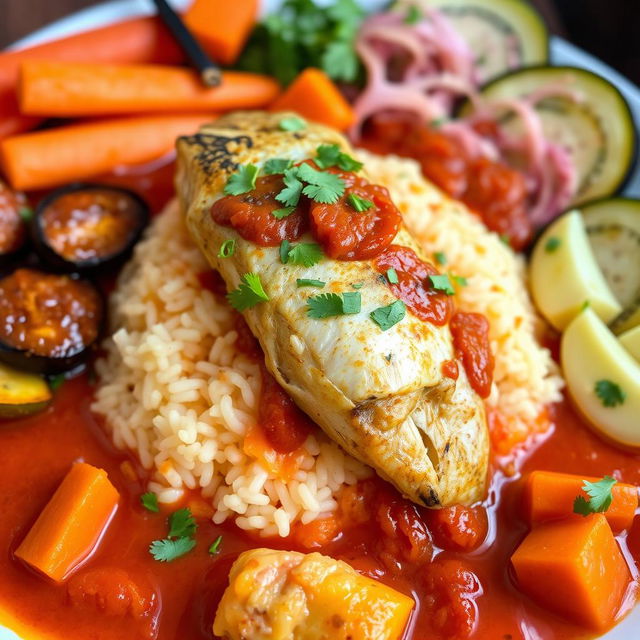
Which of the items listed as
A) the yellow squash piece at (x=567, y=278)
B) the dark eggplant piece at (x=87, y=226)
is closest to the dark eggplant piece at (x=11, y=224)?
the dark eggplant piece at (x=87, y=226)

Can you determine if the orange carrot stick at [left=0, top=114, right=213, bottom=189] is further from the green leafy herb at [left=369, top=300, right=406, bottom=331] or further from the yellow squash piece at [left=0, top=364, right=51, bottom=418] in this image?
the green leafy herb at [left=369, top=300, right=406, bottom=331]

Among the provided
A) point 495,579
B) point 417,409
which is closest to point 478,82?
point 417,409

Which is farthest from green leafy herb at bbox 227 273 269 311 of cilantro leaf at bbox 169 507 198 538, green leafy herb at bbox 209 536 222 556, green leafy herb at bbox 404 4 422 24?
green leafy herb at bbox 404 4 422 24

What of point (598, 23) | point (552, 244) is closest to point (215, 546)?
point (552, 244)

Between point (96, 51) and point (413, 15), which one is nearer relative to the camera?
point (96, 51)

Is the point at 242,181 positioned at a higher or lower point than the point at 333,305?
higher

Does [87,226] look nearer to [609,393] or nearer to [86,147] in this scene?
[86,147]
